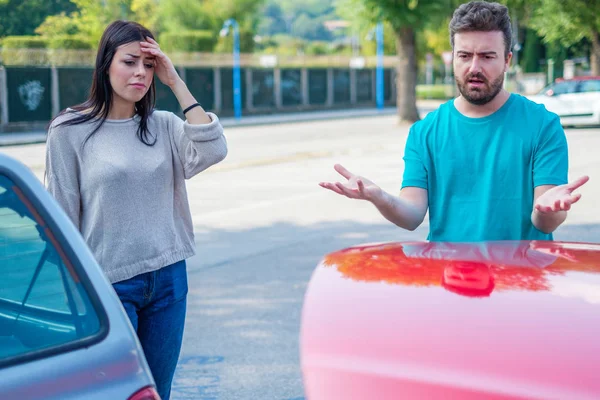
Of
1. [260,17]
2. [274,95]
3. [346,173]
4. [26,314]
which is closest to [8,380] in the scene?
[26,314]

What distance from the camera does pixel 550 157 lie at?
313cm

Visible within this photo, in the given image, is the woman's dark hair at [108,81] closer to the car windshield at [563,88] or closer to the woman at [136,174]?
the woman at [136,174]

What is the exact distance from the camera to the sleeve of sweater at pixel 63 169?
10.7 ft

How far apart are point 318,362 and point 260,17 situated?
77.1 metres

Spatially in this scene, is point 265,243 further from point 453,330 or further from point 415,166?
point 453,330

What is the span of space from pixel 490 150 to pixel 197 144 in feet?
3.40

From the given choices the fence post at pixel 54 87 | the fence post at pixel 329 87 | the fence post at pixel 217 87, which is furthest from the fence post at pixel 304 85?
the fence post at pixel 54 87

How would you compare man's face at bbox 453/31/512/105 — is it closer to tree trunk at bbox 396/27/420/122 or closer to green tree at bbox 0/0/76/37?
green tree at bbox 0/0/76/37

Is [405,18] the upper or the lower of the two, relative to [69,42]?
upper

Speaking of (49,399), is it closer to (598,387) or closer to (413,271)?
(413,271)

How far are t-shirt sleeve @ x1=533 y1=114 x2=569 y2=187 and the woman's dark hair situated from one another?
4.42 ft

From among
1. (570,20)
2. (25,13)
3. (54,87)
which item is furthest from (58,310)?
(570,20)

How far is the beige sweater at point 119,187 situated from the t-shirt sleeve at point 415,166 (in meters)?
0.73

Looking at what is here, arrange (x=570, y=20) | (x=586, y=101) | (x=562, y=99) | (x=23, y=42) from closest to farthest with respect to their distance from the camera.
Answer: (x=586, y=101) → (x=562, y=99) → (x=23, y=42) → (x=570, y=20)
